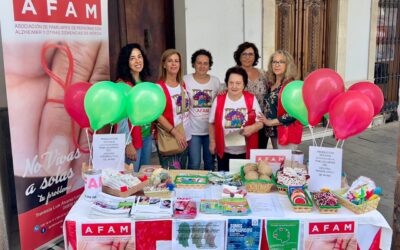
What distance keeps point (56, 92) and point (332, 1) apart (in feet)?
18.9

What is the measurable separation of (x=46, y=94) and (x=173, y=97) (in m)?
0.99

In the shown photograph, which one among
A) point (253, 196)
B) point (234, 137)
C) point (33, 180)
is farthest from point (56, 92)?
point (253, 196)

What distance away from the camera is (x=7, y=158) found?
3113mm

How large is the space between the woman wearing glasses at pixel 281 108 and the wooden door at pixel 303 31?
3.41 meters

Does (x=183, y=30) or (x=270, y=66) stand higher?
(x=183, y=30)

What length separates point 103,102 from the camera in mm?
2432

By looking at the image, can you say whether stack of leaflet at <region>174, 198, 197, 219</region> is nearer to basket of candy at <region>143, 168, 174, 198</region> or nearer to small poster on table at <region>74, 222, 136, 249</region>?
basket of candy at <region>143, 168, 174, 198</region>

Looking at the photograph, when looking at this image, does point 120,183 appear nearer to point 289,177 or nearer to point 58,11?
point 289,177

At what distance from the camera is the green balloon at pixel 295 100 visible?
8.47ft

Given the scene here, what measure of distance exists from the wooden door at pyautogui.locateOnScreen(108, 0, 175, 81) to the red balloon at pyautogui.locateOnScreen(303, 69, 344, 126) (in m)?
3.15

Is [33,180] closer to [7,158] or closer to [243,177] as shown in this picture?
[7,158]

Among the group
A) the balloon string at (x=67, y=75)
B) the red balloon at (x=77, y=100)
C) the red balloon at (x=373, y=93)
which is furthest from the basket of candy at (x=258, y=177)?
the balloon string at (x=67, y=75)

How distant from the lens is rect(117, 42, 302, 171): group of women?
3.17 meters

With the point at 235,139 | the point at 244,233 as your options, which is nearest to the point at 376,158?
the point at 235,139
